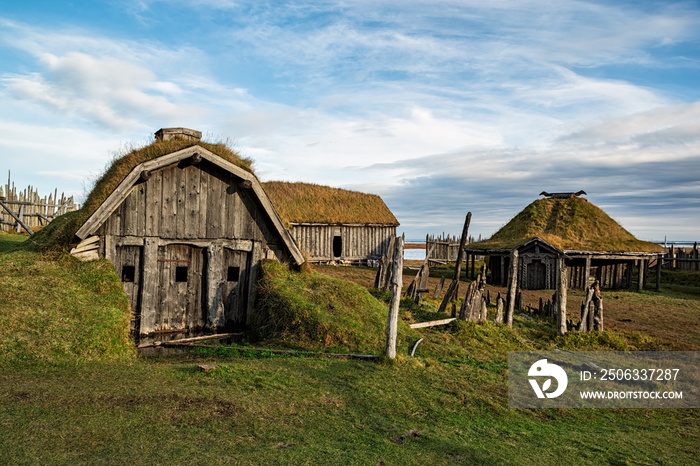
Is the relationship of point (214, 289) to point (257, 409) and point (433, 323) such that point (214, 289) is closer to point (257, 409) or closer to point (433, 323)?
point (433, 323)

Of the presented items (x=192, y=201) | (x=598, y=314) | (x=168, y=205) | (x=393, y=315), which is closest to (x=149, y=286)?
(x=168, y=205)

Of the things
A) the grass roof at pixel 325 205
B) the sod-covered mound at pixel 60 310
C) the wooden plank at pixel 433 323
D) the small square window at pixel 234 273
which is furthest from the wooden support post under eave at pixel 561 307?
the grass roof at pixel 325 205

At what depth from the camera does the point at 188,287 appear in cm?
1428

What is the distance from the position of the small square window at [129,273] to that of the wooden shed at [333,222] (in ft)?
68.6

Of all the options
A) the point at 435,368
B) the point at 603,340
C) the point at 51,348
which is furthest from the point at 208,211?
the point at 603,340

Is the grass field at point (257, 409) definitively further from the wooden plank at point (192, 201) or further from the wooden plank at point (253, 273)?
the wooden plank at point (192, 201)

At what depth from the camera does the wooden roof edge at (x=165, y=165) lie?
1272cm

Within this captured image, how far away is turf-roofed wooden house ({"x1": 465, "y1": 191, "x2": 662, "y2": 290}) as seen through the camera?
94.8 ft

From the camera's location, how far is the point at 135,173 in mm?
13039

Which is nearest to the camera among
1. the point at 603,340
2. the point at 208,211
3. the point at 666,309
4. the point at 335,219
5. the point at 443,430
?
the point at 443,430

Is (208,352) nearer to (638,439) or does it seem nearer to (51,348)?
(51,348)

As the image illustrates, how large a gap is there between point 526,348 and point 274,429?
9.87 metres

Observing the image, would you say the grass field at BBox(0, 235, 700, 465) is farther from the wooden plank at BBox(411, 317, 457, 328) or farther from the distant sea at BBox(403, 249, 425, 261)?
the distant sea at BBox(403, 249, 425, 261)

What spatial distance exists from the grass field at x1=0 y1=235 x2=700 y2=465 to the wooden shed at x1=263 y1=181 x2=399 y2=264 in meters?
21.9
